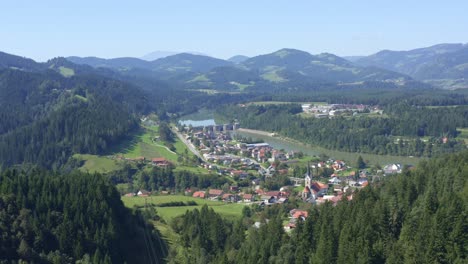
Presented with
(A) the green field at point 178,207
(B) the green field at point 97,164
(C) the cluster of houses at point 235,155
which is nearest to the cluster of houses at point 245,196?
(A) the green field at point 178,207

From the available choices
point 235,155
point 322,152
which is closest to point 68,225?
point 235,155

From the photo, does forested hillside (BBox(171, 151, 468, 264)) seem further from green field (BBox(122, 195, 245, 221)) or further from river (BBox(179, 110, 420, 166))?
river (BBox(179, 110, 420, 166))

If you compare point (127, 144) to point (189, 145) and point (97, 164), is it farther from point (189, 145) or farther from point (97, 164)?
point (97, 164)

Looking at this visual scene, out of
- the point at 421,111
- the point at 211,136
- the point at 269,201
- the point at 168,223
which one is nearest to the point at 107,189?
the point at 168,223

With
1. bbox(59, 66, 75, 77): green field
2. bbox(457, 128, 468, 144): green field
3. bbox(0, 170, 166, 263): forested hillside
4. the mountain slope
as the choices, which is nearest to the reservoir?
bbox(457, 128, 468, 144): green field

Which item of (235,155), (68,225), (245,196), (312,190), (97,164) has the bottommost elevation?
(245,196)

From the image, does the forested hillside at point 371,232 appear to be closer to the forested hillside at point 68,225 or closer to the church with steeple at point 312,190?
the forested hillside at point 68,225

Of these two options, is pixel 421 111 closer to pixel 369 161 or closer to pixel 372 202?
pixel 369 161
